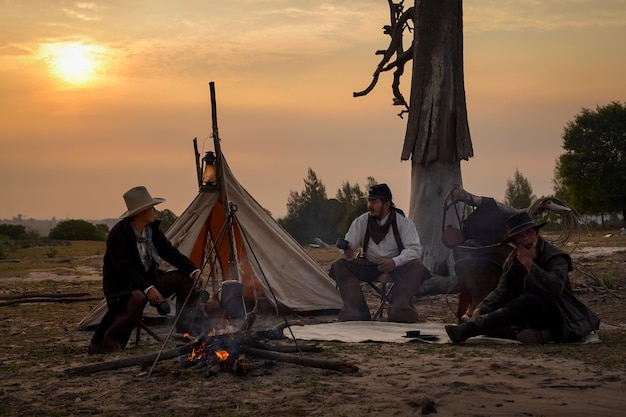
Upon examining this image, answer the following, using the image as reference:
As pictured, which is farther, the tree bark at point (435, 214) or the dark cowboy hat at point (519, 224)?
the tree bark at point (435, 214)

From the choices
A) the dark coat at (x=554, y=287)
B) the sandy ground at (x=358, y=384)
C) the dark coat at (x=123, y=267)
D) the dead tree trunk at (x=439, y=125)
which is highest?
the dead tree trunk at (x=439, y=125)

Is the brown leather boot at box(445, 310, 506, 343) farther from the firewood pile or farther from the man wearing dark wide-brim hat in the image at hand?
the firewood pile

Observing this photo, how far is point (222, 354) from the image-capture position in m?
5.31

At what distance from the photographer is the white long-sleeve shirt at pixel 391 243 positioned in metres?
7.80

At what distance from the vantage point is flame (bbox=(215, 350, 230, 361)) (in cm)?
528

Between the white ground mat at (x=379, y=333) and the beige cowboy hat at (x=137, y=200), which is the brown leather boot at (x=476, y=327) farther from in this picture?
the beige cowboy hat at (x=137, y=200)

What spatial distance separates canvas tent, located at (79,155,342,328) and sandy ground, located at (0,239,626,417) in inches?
87.5

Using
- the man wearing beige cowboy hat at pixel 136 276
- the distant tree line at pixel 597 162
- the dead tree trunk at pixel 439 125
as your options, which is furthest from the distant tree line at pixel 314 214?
the man wearing beige cowboy hat at pixel 136 276

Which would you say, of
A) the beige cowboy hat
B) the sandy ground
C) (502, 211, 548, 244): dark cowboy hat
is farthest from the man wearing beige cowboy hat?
(502, 211, 548, 244): dark cowboy hat

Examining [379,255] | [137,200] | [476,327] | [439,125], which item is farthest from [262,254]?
[439,125]

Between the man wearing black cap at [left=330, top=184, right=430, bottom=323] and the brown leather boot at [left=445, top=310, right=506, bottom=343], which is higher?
the man wearing black cap at [left=330, top=184, right=430, bottom=323]

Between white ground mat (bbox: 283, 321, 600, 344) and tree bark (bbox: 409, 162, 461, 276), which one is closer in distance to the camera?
white ground mat (bbox: 283, 321, 600, 344)

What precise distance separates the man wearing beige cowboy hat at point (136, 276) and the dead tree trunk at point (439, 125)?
444 centimetres

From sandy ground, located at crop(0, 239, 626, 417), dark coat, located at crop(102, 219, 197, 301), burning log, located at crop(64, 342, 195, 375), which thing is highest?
dark coat, located at crop(102, 219, 197, 301)
